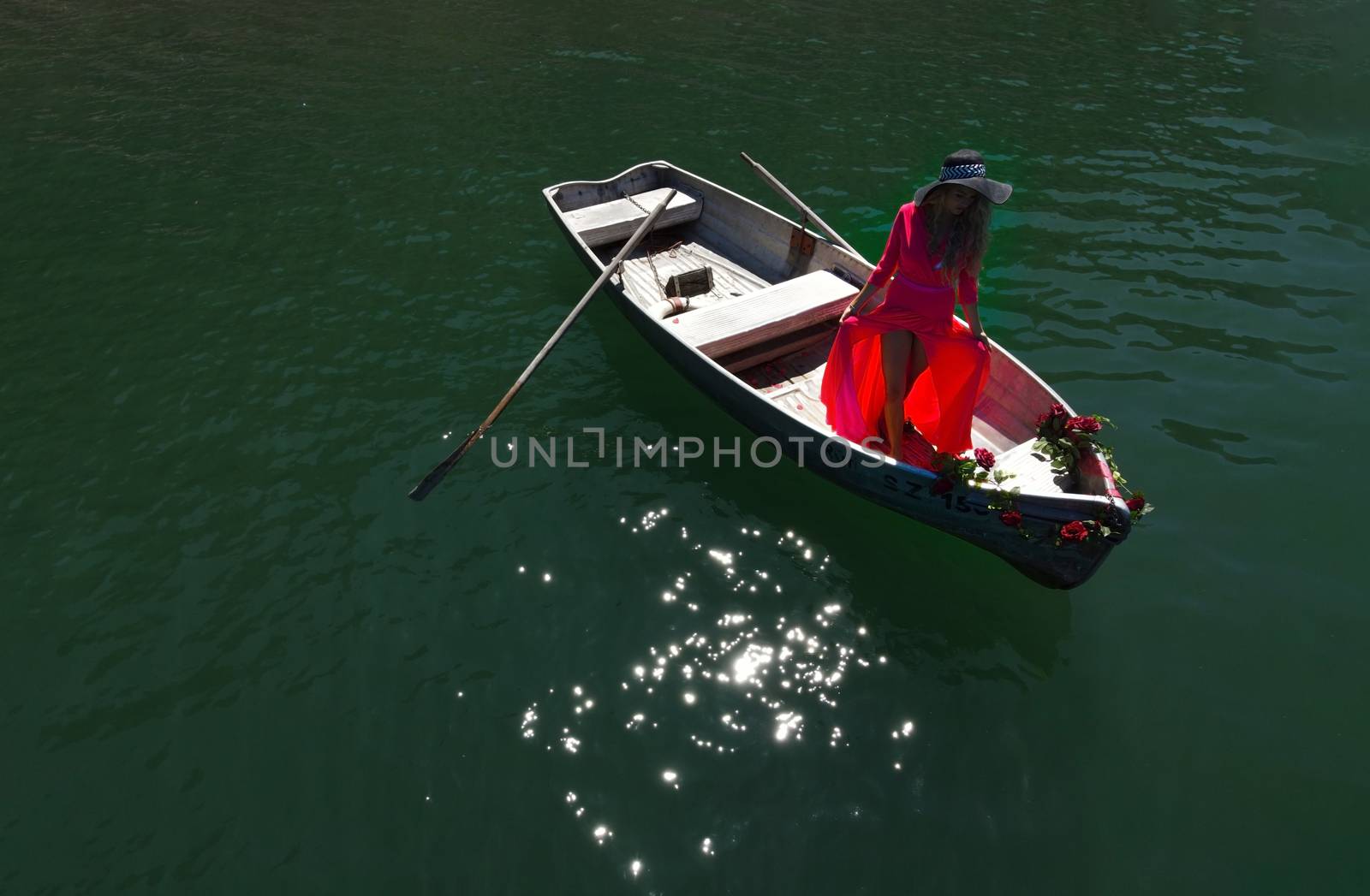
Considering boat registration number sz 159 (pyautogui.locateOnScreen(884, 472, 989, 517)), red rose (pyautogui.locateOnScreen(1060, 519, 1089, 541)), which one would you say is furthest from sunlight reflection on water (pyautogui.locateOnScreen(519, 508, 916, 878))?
red rose (pyautogui.locateOnScreen(1060, 519, 1089, 541))

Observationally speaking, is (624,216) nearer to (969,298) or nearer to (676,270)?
(676,270)

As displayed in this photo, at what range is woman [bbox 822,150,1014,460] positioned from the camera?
7.72m

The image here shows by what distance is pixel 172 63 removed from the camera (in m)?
21.8

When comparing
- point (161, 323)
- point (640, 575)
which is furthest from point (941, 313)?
point (161, 323)

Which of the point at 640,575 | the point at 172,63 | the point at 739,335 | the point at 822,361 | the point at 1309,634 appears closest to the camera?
the point at 1309,634

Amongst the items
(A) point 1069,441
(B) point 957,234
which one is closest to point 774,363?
(B) point 957,234

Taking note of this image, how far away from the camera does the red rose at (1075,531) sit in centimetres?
752

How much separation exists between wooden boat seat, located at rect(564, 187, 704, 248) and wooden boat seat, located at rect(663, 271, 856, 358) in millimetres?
3117

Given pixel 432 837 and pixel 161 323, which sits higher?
pixel 161 323

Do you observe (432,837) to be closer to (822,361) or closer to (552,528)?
(552,528)

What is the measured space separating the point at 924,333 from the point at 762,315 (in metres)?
2.81

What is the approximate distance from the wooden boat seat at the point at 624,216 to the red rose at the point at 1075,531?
886cm

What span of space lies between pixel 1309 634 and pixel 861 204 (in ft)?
36.2

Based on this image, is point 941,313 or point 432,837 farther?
point 941,313
